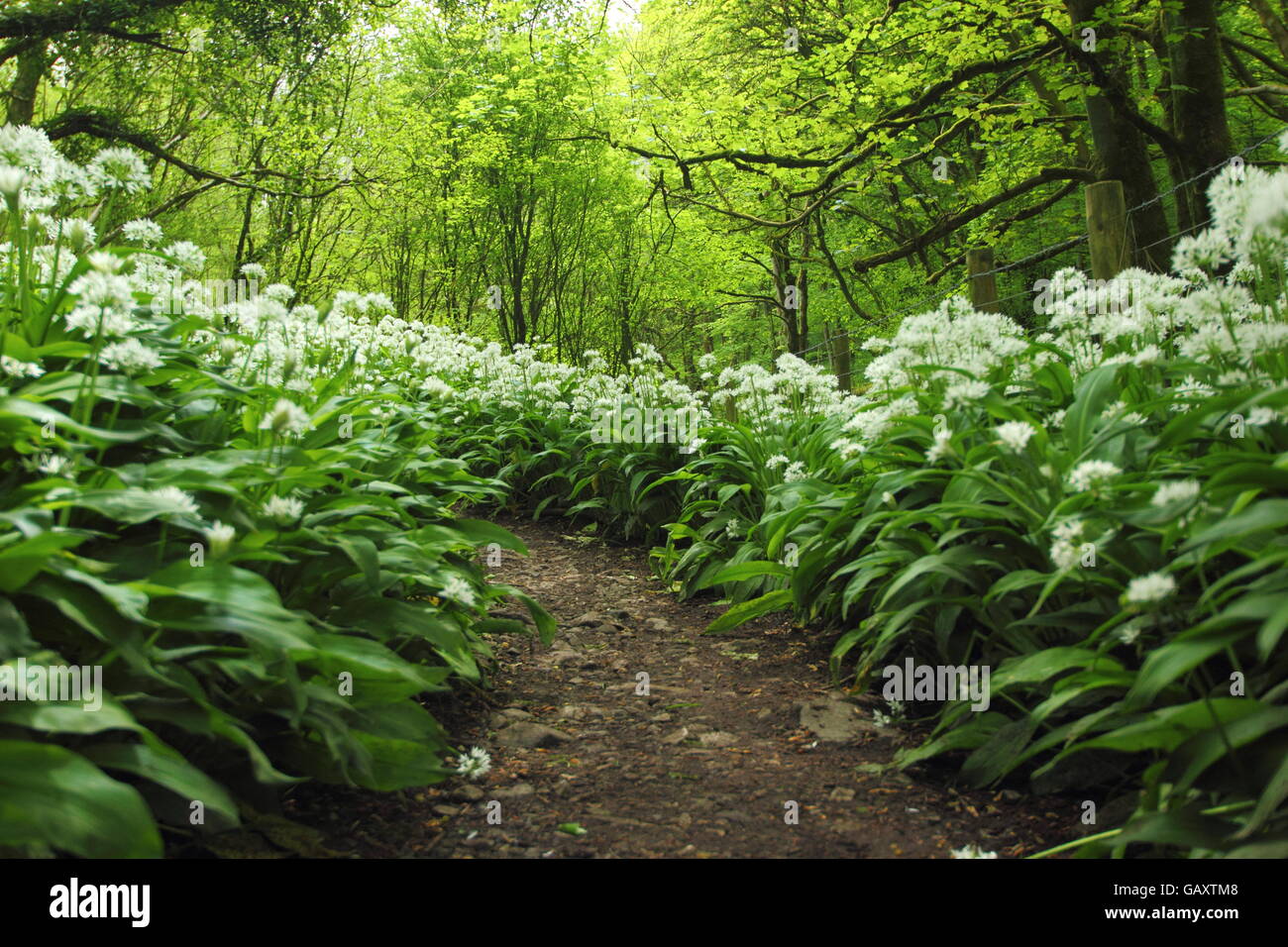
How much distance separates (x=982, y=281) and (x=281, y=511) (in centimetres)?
495

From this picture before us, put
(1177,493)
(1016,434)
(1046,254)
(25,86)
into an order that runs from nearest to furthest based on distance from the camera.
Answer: (1177,493) < (1016,434) < (1046,254) < (25,86)

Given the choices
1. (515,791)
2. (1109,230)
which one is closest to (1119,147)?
(1109,230)

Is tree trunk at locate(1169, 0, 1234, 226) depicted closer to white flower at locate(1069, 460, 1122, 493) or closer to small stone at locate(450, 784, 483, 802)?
white flower at locate(1069, 460, 1122, 493)

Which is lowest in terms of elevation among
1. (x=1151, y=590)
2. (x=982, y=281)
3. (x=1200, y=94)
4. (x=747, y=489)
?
(x=1151, y=590)

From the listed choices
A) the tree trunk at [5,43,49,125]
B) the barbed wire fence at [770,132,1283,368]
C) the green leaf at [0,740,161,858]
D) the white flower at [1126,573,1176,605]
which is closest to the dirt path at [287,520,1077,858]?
the green leaf at [0,740,161,858]

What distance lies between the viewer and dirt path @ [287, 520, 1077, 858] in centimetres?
227

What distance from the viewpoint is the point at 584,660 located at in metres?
3.98

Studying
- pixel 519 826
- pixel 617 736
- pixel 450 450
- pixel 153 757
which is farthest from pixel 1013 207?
pixel 153 757

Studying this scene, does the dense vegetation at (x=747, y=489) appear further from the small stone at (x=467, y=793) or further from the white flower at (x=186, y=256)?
the small stone at (x=467, y=793)

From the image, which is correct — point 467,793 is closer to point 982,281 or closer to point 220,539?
point 220,539

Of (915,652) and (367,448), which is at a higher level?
(367,448)

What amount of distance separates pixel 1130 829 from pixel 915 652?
1.34m

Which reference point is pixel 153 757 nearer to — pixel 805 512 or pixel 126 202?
pixel 805 512

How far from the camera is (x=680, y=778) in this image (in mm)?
2742
